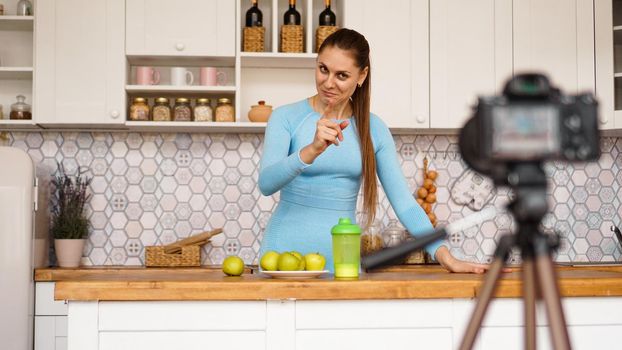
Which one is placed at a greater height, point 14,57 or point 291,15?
point 291,15

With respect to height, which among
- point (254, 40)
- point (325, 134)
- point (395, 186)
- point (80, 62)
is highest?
point (254, 40)

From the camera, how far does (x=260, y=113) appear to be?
137 inches

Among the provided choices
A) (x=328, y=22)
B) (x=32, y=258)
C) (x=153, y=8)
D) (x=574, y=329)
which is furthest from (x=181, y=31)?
(x=574, y=329)

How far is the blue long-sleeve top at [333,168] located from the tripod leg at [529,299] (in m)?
1.47

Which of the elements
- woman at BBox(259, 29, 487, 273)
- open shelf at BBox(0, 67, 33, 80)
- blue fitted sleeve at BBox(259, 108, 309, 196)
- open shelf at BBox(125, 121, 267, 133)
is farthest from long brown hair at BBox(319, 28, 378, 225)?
open shelf at BBox(0, 67, 33, 80)

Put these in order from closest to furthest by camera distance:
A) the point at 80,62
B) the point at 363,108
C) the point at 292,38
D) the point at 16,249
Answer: the point at 363,108 < the point at 16,249 < the point at 80,62 < the point at 292,38

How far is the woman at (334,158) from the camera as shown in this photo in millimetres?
2201

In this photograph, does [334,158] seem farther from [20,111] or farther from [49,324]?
[20,111]

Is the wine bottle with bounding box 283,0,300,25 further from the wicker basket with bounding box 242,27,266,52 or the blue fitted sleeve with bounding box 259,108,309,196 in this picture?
the blue fitted sleeve with bounding box 259,108,309,196

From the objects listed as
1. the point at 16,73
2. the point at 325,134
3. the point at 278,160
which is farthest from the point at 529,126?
the point at 16,73

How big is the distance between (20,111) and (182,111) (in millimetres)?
711

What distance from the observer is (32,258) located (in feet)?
10.6

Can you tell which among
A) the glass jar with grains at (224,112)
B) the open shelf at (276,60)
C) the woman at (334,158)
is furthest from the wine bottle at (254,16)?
the woman at (334,158)

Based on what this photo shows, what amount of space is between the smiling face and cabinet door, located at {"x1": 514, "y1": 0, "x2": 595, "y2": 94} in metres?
1.60
